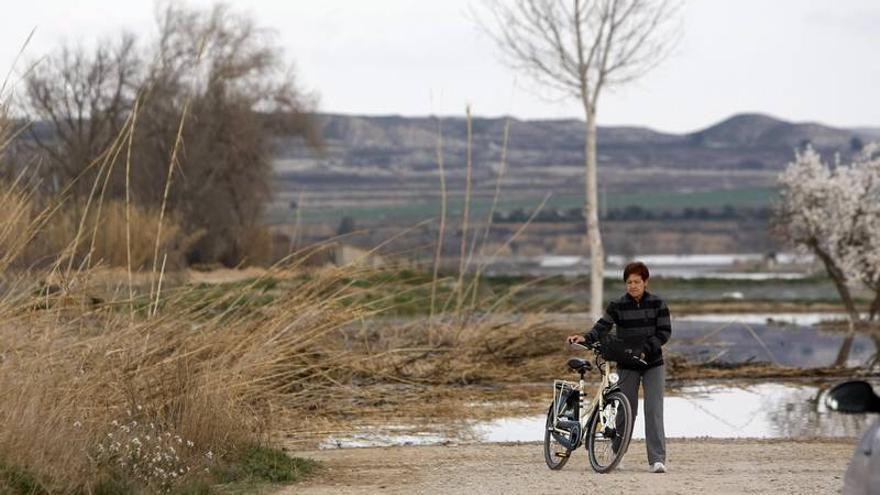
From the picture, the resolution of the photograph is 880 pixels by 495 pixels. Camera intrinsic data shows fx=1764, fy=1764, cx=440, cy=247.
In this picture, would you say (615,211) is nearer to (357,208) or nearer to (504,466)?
(357,208)

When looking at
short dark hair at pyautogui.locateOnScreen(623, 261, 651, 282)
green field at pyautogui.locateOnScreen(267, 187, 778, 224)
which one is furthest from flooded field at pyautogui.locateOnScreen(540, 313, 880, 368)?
green field at pyautogui.locateOnScreen(267, 187, 778, 224)

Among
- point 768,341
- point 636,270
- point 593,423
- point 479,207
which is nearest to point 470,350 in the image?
point 593,423

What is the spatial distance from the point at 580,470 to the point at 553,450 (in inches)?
10.5

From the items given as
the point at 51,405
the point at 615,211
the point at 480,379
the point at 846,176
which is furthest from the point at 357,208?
the point at 51,405

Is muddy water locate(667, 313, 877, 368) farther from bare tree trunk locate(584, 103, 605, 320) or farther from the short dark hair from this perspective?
the short dark hair

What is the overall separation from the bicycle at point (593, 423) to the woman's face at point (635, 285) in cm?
49

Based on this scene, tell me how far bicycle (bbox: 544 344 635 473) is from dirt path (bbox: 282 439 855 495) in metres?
0.14

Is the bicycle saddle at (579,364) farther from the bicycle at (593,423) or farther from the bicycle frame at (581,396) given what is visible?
the bicycle frame at (581,396)

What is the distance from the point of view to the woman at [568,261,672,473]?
13055mm

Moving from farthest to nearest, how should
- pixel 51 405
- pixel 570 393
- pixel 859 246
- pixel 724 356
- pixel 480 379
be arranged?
pixel 859 246 < pixel 724 356 < pixel 480 379 < pixel 570 393 < pixel 51 405

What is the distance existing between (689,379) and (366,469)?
1103 centimetres

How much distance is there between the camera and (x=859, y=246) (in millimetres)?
45156

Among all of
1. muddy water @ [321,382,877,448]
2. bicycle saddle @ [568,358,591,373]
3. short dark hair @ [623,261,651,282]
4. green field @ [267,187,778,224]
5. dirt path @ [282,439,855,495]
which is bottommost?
green field @ [267,187,778,224]

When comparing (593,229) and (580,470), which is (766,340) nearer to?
(593,229)
